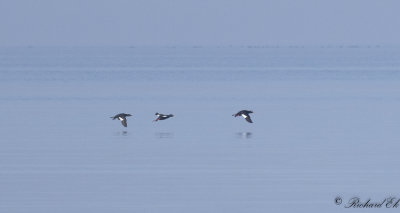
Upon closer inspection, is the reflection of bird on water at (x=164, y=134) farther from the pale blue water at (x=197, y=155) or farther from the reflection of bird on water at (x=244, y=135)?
the reflection of bird on water at (x=244, y=135)

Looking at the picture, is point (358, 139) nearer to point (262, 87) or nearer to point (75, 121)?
point (75, 121)

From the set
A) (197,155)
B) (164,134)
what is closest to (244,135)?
(164,134)

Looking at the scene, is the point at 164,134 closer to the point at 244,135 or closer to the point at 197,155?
the point at 244,135

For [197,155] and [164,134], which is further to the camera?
[164,134]

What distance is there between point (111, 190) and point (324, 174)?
3.53 meters

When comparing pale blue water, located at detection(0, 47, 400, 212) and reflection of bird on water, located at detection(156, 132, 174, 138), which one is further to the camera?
reflection of bird on water, located at detection(156, 132, 174, 138)

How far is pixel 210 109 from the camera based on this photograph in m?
35.0

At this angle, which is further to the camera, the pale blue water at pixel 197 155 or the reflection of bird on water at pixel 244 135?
the reflection of bird on water at pixel 244 135

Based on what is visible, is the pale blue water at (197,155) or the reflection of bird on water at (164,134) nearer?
the pale blue water at (197,155)

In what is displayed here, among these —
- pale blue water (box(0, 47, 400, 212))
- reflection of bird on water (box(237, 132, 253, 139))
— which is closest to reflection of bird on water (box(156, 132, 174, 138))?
pale blue water (box(0, 47, 400, 212))

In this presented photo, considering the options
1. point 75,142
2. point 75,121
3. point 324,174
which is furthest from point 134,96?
point 324,174

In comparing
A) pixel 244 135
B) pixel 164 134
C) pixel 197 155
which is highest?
pixel 164 134

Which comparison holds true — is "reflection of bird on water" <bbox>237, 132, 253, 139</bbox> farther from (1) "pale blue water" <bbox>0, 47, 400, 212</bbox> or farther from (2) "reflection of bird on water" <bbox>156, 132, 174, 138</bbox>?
(2) "reflection of bird on water" <bbox>156, 132, 174, 138</bbox>

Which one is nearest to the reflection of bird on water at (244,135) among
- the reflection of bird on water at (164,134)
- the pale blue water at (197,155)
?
the pale blue water at (197,155)
